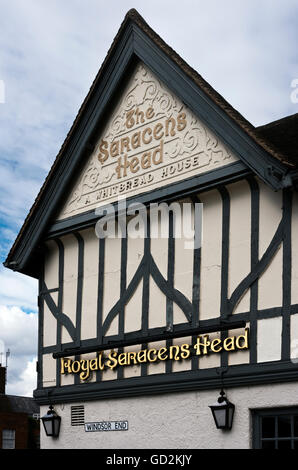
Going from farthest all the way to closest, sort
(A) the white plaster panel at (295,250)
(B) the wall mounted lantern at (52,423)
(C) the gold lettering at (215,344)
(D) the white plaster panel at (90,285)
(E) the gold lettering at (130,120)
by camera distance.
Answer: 1. (B) the wall mounted lantern at (52,423)
2. (D) the white plaster panel at (90,285)
3. (E) the gold lettering at (130,120)
4. (C) the gold lettering at (215,344)
5. (A) the white plaster panel at (295,250)

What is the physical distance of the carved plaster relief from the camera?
474 inches

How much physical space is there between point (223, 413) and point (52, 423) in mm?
4071

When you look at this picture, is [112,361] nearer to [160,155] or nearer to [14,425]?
[160,155]

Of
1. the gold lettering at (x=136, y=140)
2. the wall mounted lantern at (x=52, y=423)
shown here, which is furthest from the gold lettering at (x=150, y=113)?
the wall mounted lantern at (x=52, y=423)

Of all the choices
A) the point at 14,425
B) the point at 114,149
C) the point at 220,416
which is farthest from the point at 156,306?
the point at 14,425

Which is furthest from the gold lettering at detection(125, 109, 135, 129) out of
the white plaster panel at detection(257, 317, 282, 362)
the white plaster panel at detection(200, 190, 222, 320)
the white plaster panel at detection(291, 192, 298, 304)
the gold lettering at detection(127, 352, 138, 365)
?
the white plaster panel at detection(257, 317, 282, 362)

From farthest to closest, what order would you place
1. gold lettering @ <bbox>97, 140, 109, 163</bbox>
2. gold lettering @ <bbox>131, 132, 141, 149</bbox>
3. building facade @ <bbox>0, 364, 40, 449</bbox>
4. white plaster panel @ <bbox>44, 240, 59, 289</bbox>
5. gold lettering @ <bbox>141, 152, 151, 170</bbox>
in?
building facade @ <bbox>0, 364, 40, 449</bbox>, white plaster panel @ <bbox>44, 240, 59, 289</bbox>, gold lettering @ <bbox>97, 140, 109, 163</bbox>, gold lettering @ <bbox>131, 132, 141, 149</bbox>, gold lettering @ <bbox>141, 152, 151, 170</bbox>

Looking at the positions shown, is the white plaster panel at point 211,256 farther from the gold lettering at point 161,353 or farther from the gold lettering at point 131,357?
the gold lettering at point 131,357

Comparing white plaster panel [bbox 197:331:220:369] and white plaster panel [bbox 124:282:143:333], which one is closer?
white plaster panel [bbox 197:331:220:369]

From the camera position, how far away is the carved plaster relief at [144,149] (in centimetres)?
1205

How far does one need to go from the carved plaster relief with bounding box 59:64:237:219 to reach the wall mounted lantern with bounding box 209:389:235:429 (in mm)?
3723

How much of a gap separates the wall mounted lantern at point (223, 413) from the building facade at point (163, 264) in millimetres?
118

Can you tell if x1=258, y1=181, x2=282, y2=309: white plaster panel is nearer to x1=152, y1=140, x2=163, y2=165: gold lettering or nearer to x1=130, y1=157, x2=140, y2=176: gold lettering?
x1=152, y1=140, x2=163, y2=165: gold lettering

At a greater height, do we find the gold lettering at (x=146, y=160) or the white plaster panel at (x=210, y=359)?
the gold lettering at (x=146, y=160)
